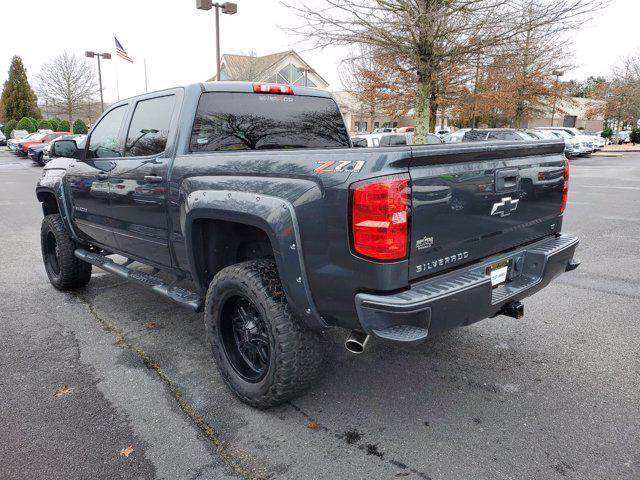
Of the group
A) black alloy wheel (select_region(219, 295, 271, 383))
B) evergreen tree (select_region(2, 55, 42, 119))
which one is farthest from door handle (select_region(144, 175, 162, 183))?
evergreen tree (select_region(2, 55, 42, 119))

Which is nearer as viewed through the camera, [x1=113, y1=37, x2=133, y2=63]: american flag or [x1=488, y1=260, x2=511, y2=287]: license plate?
[x1=488, y1=260, x2=511, y2=287]: license plate

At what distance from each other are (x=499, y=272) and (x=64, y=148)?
4001mm

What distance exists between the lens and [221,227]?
329 centimetres

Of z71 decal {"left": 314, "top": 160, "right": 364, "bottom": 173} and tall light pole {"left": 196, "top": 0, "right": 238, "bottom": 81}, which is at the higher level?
tall light pole {"left": 196, "top": 0, "right": 238, "bottom": 81}

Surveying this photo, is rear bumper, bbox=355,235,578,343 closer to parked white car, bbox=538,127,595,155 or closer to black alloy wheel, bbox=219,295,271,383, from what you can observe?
black alloy wheel, bbox=219,295,271,383

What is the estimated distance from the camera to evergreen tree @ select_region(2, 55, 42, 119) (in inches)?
2334

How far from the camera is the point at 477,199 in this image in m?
2.70

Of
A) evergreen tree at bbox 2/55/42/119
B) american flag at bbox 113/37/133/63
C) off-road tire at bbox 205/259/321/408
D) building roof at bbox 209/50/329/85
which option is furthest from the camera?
evergreen tree at bbox 2/55/42/119

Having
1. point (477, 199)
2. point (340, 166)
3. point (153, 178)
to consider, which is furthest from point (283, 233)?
point (153, 178)

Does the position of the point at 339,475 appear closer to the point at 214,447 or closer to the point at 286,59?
the point at 214,447

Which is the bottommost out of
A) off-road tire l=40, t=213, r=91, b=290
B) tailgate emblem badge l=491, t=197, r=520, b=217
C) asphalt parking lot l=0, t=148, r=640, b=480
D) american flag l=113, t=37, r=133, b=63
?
asphalt parking lot l=0, t=148, r=640, b=480

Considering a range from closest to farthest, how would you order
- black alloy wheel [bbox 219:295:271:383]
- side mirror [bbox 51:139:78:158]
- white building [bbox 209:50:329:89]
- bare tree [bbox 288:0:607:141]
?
black alloy wheel [bbox 219:295:271:383]
side mirror [bbox 51:139:78:158]
bare tree [bbox 288:0:607:141]
white building [bbox 209:50:329:89]

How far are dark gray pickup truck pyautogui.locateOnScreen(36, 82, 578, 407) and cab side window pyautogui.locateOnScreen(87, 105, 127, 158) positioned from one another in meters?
0.03

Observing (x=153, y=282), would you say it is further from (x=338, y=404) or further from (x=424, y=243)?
(x=424, y=243)
